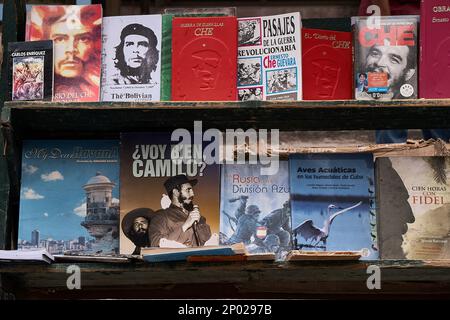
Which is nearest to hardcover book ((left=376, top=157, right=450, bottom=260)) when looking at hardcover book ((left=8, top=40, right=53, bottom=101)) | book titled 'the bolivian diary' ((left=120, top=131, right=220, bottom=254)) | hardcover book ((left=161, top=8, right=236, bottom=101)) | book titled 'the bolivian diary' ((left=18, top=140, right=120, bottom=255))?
book titled 'the bolivian diary' ((left=120, top=131, right=220, bottom=254))

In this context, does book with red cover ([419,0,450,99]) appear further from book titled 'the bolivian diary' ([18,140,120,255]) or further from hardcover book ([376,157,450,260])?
book titled 'the bolivian diary' ([18,140,120,255])

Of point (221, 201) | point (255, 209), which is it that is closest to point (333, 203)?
point (255, 209)

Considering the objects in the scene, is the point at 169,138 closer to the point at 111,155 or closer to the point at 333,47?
the point at 111,155

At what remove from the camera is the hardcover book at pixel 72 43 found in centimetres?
317

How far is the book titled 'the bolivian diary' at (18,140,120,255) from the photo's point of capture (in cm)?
317

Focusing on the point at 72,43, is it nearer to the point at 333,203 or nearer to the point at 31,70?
the point at 31,70

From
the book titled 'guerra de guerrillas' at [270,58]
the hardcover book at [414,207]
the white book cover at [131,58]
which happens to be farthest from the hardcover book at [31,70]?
the hardcover book at [414,207]

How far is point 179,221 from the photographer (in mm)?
3184

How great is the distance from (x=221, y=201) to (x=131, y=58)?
0.63 metres

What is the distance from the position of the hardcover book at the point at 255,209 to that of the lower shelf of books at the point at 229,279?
0.11m

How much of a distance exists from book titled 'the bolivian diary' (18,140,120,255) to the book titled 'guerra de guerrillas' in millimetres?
574

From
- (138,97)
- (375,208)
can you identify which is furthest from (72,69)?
(375,208)

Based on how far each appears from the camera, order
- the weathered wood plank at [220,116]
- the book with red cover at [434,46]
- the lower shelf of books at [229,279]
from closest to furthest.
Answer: the lower shelf of books at [229,279] → the weathered wood plank at [220,116] → the book with red cover at [434,46]

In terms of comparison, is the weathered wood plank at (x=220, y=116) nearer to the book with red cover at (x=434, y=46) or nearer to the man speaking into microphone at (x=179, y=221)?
the book with red cover at (x=434, y=46)
